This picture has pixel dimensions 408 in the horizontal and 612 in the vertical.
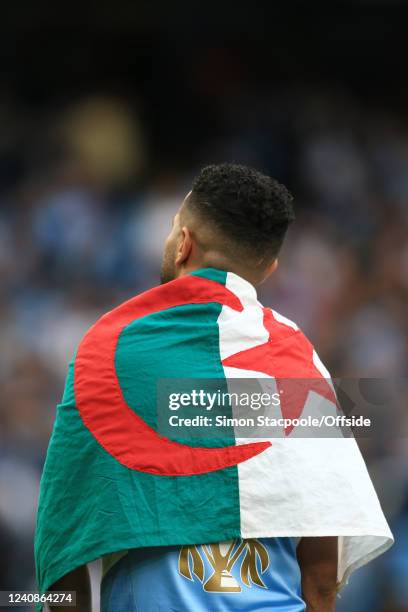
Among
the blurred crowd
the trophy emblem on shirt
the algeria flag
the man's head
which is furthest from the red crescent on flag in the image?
the blurred crowd

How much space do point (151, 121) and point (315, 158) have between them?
152 centimetres

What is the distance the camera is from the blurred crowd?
6.80m

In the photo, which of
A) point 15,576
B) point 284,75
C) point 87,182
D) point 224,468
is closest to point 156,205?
point 87,182

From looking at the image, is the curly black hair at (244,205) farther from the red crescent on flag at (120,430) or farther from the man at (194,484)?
the red crescent on flag at (120,430)

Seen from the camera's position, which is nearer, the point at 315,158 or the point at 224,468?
the point at 224,468

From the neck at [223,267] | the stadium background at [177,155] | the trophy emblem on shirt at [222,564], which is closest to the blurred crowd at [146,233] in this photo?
the stadium background at [177,155]

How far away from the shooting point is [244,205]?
2.62m

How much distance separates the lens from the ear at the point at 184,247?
8.72ft

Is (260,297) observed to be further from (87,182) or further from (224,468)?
(224,468)

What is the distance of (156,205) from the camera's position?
821 centimetres

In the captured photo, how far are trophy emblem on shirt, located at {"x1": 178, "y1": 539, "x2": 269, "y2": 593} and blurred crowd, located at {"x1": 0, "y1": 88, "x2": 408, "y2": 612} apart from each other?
10.9 ft
